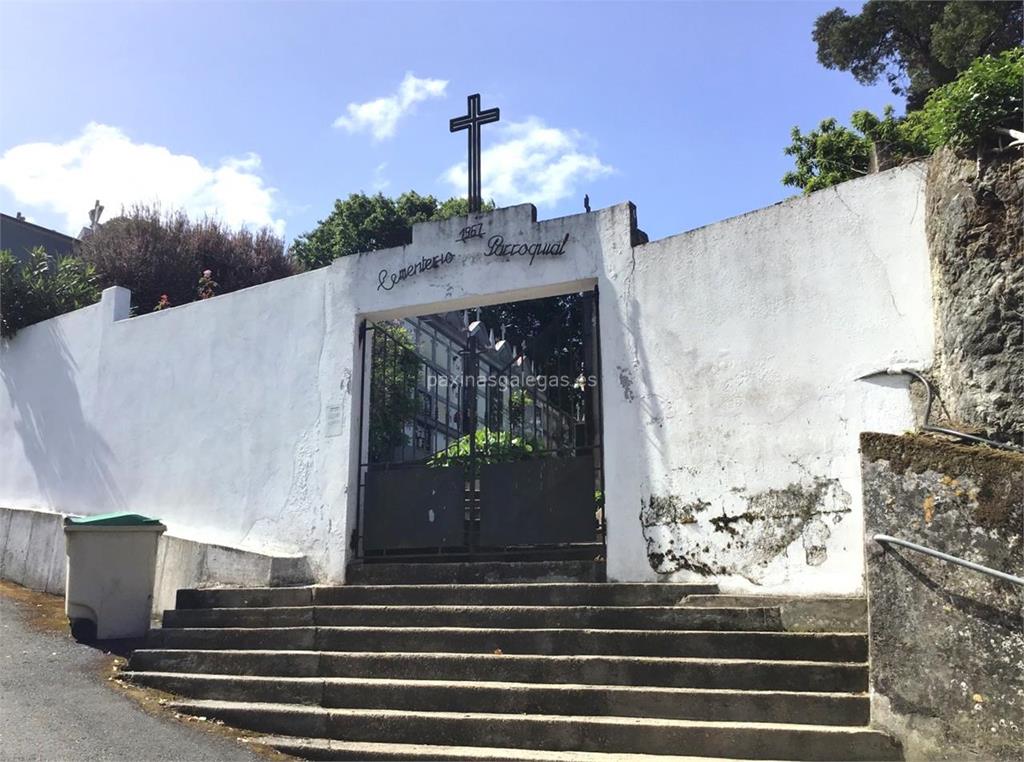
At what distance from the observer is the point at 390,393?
9789 mm

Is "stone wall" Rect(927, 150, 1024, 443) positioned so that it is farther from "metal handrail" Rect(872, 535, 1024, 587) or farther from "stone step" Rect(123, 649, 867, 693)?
"stone step" Rect(123, 649, 867, 693)

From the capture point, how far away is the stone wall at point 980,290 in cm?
499

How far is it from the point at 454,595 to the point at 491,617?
499 mm

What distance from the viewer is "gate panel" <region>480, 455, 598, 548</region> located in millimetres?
7074

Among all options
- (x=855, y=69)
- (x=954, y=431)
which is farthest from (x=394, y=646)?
(x=855, y=69)

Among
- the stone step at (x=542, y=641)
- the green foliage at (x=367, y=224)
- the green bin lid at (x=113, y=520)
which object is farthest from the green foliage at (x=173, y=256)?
the stone step at (x=542, y=641)

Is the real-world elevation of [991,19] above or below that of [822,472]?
above

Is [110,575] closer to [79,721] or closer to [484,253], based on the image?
[79,721]

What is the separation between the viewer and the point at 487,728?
494 cm

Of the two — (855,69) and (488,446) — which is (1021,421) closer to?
(488,446)

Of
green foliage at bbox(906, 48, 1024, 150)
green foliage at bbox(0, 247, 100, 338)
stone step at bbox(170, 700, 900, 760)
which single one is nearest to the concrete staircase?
stone step at bbox(170, 700, 900, 760)

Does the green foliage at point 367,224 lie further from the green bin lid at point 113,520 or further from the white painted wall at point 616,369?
the green bin lid at point 113,520

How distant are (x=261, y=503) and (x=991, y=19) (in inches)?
730

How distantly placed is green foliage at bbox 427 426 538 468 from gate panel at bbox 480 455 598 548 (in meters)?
0.25
